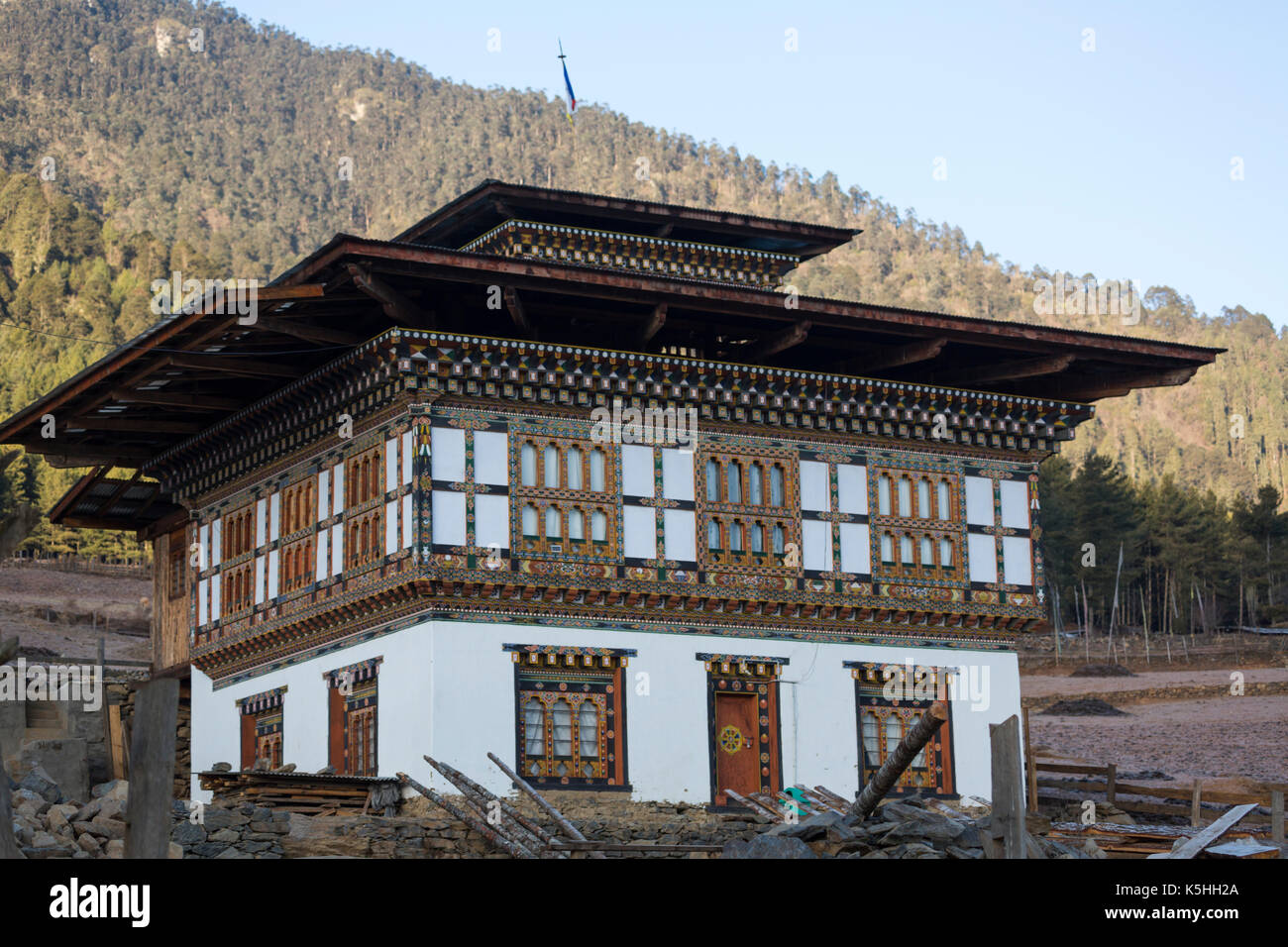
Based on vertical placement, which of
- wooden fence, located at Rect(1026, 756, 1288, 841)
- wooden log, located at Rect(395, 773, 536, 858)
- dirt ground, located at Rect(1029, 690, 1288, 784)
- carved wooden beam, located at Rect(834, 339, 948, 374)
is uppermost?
carved wooden beam, located at Rect(834, 339, 948, 374)

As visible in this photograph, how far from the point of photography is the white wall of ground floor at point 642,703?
1180 inches

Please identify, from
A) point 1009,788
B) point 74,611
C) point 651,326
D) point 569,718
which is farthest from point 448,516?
point 74,611

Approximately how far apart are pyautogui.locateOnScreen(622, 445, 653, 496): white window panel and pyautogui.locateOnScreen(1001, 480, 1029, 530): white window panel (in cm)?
757

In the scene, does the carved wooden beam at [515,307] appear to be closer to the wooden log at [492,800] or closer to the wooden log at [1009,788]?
the wooden log at [492,800]

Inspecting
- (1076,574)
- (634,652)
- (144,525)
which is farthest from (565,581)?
(1076,574)

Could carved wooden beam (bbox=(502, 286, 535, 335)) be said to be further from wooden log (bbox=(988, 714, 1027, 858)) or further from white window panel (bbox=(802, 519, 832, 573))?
wooden log (bbox=(988, 714, 1027, 858))

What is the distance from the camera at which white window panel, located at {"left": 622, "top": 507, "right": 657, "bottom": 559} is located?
31.9 metres

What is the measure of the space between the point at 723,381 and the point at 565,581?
15.7 feet

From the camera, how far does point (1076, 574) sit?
100562 millimetres

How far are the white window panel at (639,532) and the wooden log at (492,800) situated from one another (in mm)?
5072

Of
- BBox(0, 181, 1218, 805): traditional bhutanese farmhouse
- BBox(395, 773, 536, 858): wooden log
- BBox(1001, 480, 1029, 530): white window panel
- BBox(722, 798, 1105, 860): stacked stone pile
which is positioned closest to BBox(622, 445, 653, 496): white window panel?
BBox(0, 181, 1218, 805): traditional bhutanese farmhouse

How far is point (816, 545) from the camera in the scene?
33.5 metres

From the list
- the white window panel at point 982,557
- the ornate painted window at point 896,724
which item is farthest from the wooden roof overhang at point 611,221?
the ornate painted window at point 896,724

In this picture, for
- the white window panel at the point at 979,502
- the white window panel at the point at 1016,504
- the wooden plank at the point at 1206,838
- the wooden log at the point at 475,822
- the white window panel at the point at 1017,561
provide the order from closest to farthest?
the wooden plank at the point at 1206,838 < the wooden log at the point at 475,822 < the white window panel at the point at 979,502 < the white window panel at the point at 1017,561 < the white window panel at the point at 1016,504
